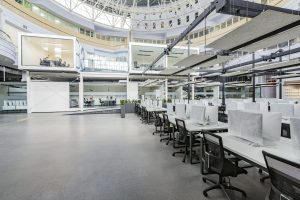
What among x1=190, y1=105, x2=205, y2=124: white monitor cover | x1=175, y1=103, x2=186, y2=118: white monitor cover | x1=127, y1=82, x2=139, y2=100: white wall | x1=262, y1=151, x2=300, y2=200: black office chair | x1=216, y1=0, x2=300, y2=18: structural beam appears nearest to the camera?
x1=262, y1=151, x2=300, y2=200: black office chair

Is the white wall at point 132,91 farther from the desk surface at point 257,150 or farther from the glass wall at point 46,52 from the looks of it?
the desk surface at point 257,150

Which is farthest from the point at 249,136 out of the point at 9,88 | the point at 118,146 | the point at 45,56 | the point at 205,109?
the point at 9,88

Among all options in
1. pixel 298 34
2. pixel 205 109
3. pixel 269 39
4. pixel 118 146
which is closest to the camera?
pixel 298 34

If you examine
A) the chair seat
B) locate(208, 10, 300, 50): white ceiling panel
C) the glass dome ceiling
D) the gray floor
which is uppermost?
the glass dome ceiling

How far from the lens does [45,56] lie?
474 inches

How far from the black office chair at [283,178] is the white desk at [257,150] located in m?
0.29

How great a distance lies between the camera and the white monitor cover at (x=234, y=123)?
267 cm

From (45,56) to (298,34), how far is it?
13.4 metres

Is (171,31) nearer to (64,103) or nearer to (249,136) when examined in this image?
(64,103)

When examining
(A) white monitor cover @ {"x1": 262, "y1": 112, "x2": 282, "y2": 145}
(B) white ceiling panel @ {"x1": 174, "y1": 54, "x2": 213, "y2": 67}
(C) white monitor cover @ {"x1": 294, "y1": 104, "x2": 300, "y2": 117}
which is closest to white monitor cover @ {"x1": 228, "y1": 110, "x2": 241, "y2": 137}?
(A) white monitor cover @ {"x1": 262, "y1": 112, "x2": 282, "y2": 145}

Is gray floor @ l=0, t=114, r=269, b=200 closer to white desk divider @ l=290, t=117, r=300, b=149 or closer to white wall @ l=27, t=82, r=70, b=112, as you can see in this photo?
white desk divider @ l=290, t=117, r=300, b=149

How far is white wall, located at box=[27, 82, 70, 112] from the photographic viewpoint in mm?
12648

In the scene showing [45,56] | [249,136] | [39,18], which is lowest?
[249,136]

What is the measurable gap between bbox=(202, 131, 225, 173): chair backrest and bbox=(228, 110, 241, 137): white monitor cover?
23.0 inches
